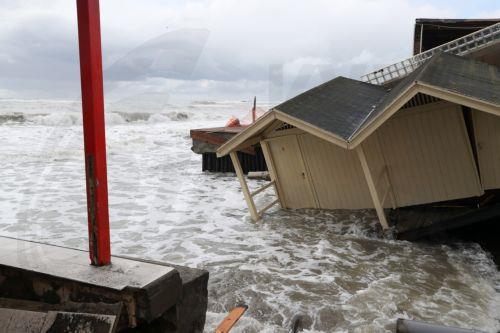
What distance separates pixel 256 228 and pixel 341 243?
87.0 inches

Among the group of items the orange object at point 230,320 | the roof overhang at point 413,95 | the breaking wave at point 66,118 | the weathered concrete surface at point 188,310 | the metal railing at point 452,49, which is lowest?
the orange object at point 230,320

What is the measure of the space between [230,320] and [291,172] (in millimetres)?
6468

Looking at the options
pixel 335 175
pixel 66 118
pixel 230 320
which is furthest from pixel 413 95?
pixel 66 118

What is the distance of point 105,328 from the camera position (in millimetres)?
2709

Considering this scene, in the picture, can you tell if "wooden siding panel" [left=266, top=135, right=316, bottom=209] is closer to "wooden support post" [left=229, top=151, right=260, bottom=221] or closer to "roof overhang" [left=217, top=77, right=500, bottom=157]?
"roof overhang" [left=217, top=77, right=500, bottom=157]

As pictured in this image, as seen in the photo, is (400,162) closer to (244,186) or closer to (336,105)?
(336,105)

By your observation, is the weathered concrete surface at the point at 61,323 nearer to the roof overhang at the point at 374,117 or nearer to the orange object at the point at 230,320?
the orange object at the point at 230,320

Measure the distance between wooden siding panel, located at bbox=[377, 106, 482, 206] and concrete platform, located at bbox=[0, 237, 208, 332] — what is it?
20.6ft

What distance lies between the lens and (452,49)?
1602 centimetres

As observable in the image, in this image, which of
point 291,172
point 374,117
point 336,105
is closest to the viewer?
point 374,117

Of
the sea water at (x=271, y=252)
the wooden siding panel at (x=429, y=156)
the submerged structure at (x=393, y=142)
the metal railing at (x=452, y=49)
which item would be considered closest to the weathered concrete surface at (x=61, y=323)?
the sea water at (x=271, y=252)

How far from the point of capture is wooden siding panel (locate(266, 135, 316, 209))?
34.7 feet

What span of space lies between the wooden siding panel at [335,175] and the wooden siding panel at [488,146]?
2.35 m

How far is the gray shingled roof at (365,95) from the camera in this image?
291 inches
